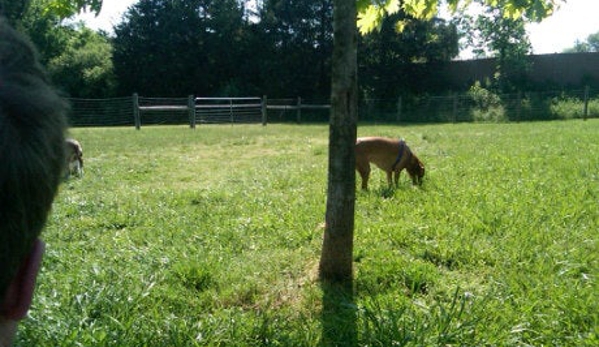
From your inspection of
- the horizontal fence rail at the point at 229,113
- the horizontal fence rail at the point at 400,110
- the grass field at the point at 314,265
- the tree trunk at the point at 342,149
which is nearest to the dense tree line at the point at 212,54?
the horizontal fence rail at the point at 400,110

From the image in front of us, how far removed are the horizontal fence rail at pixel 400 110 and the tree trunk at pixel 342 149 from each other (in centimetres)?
1884

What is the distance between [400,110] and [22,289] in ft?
86.4

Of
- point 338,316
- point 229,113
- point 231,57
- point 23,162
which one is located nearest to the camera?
point 23,162

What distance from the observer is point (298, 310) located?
274 centimetres

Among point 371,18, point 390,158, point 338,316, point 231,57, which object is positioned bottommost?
point 338,316

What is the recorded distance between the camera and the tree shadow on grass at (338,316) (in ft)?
7.69

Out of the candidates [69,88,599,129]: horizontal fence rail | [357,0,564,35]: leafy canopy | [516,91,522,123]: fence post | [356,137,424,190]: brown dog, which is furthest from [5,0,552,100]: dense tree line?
[357,0,564,35]: leafy canopy

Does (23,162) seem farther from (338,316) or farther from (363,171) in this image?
(363,171)

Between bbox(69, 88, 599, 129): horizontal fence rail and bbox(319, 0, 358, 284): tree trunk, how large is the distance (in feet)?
61.8

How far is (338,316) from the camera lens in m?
2.59

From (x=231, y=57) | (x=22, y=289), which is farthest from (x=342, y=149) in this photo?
(x=231, y=57)

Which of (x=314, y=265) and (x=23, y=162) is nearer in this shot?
(x=23, y=162)

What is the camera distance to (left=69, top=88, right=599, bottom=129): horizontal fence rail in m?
22.8

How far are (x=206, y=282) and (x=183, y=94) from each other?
31195 mm
